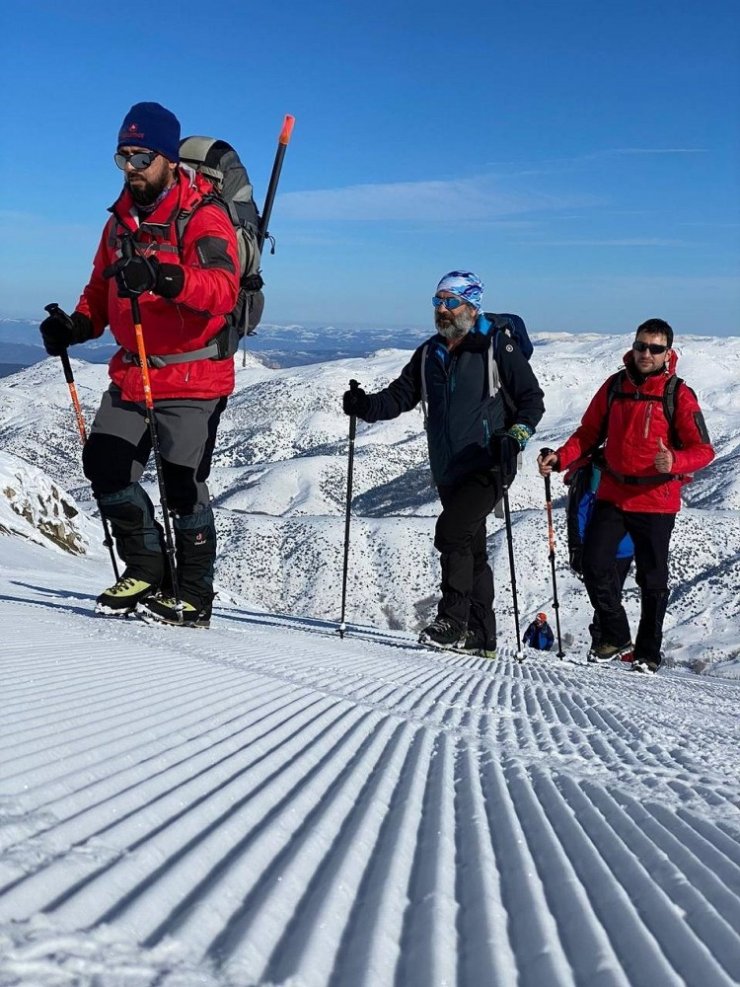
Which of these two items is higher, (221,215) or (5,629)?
(221,215)

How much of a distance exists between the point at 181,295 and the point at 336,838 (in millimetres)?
3728

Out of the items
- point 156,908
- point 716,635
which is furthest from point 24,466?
point 716,635

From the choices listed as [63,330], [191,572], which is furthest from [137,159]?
[191,572]

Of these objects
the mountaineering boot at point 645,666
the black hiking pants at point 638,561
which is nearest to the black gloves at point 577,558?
the black hiking pants at point 638,561

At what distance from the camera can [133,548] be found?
19.4 ft

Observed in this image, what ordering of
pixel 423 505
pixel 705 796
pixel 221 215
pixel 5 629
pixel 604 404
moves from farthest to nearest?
1. pixel 423 505
2. pixel 604 404
3. pixel 221 215
4. pixel 5 629
5. pixel 705 796

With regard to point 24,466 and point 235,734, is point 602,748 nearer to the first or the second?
point 235,734

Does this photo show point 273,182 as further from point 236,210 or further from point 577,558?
point 577,558

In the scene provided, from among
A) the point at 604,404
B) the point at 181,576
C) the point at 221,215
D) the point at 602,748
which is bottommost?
the point at 602,748

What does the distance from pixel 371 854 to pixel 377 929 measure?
40 centimetres

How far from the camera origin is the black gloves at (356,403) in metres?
7.69

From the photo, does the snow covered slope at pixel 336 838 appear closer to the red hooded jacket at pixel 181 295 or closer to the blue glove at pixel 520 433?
the red hooded jacket at pixel 181 295

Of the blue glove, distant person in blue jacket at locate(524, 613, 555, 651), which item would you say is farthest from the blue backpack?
distant person in blue jacket at locate(524, 613, 555, 651)

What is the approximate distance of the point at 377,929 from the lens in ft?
4.75
